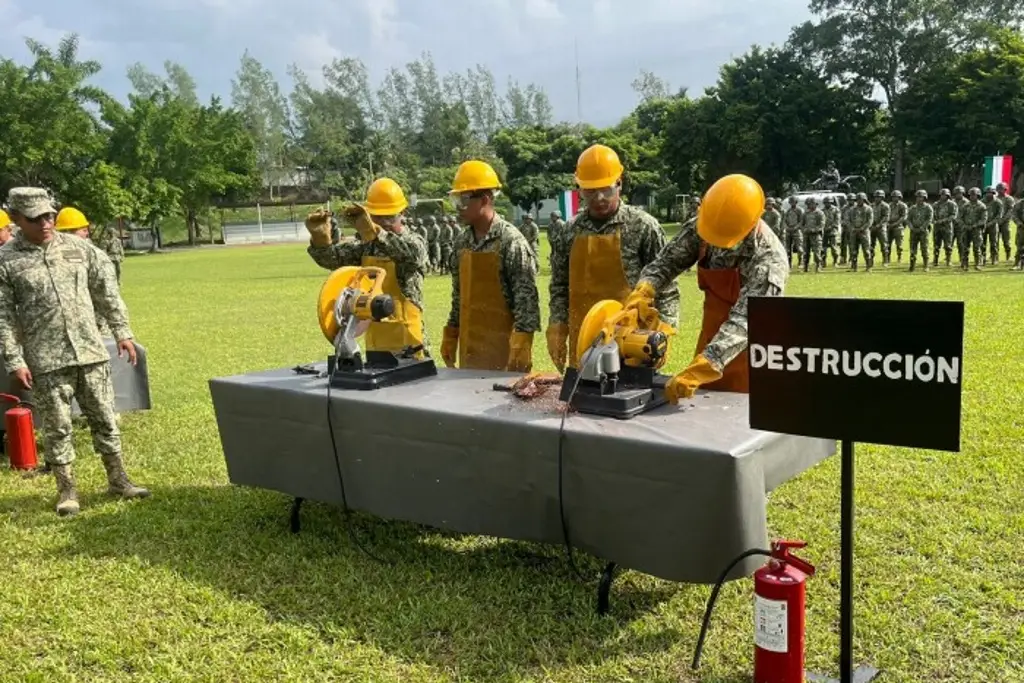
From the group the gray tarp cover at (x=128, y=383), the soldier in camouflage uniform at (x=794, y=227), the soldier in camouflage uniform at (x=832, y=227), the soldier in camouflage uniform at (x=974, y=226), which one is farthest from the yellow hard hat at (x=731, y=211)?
the soldier in camouflage uniform at (x=832, y=227)

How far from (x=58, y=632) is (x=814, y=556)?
126 inches

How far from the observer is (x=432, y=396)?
3.70 m

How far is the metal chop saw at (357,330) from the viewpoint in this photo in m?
3.94

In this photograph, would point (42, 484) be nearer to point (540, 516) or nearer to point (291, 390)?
point (291, 390)

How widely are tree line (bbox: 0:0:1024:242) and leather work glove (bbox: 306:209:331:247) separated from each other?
40.0 meters

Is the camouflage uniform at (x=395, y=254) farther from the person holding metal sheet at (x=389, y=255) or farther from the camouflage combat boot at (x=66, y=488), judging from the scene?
the camouflage combat boot at (x=66, y=488)

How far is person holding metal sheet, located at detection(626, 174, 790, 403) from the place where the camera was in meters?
3.23

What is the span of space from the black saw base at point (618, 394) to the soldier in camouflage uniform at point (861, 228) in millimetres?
15691

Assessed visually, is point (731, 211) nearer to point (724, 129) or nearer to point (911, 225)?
point (911, 225)

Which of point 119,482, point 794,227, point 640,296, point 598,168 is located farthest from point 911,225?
point 119,482

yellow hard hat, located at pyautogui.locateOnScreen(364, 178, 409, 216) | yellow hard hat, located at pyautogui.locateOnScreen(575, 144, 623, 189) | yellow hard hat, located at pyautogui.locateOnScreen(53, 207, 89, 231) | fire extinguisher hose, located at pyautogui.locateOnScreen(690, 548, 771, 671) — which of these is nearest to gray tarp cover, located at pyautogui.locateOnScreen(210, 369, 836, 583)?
fire extinguisher hose, located at pyautogui.locateOnScreen(690, 548, 771, 671)

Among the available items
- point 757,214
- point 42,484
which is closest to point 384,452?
point 757,214

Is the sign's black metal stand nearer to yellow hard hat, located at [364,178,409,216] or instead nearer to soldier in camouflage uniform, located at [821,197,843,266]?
yellow hard hat, located at [364,178,409,216]

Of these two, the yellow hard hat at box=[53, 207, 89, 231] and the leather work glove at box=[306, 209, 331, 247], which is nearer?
the leather work glove at box=[306, 209, 331, 247]
